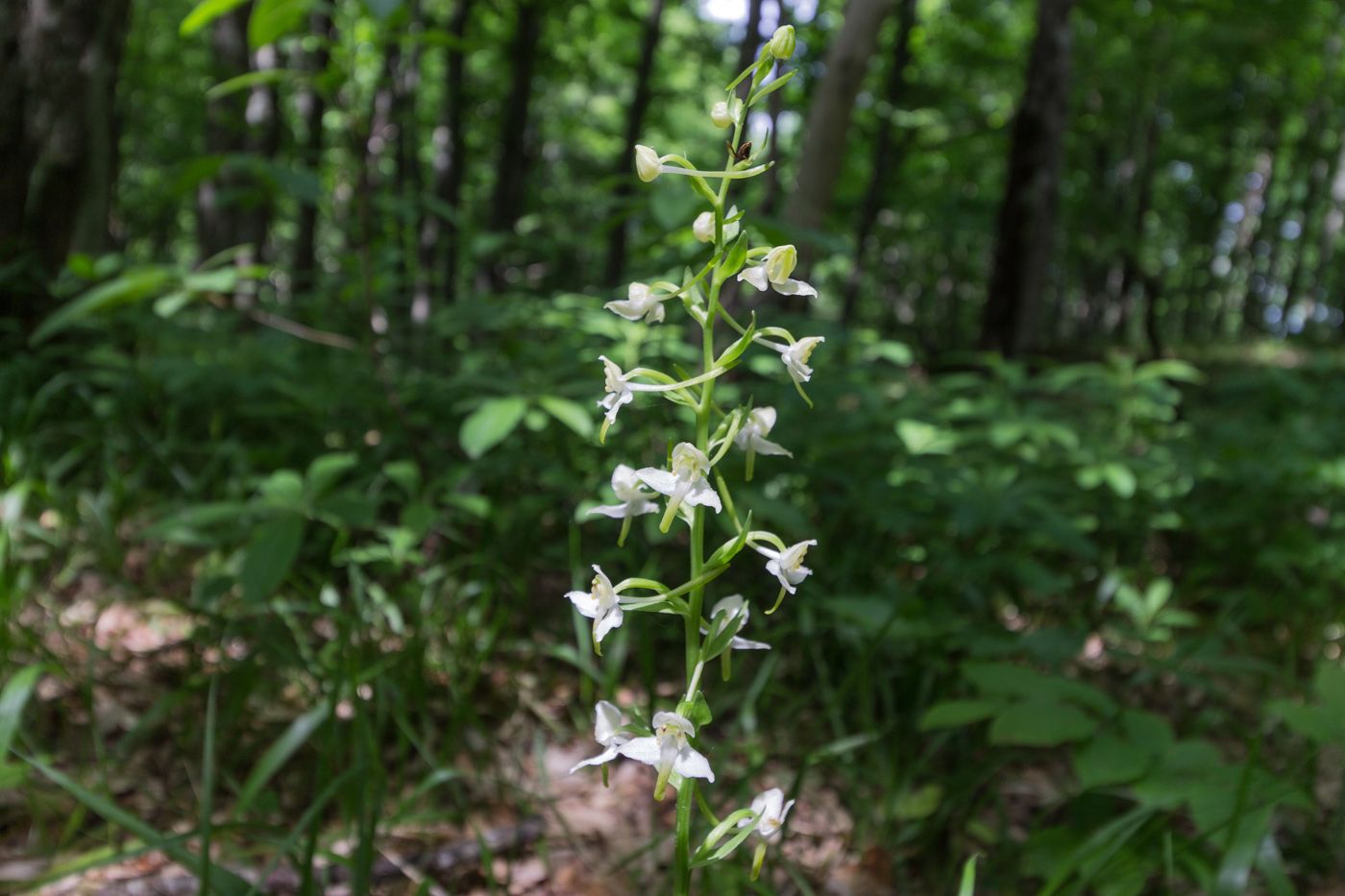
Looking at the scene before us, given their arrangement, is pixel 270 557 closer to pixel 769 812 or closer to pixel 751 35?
pixel 769 812

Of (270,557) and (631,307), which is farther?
(270,557)

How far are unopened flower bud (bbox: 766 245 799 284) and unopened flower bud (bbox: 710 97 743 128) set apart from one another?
0.14 metres

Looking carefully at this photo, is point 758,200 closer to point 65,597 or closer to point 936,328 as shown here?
point 65,597

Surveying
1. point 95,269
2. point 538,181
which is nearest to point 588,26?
point 538,181

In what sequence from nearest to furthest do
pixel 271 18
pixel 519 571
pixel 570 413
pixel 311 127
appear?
1. pixel 271 18
2. pixel 570 413
3. pixel 519 571
4. pixel 311 127

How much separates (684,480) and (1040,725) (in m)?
0.96

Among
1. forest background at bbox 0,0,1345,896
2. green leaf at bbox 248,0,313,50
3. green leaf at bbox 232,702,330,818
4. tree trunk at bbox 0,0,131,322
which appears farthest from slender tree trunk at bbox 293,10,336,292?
green leaf at bbox 232,702,330,818

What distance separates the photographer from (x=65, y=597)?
2.23 metres

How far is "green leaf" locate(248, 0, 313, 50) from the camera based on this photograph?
1.73 m

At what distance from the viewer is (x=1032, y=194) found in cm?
594

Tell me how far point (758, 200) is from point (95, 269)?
6.96 ft

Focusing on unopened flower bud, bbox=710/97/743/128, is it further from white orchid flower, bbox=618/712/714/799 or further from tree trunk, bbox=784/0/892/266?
tree trunk, bbox=784/0/892/266

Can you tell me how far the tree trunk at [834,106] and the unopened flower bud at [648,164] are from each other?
96.7 inches

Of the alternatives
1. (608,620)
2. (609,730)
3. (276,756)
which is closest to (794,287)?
(608,620)
